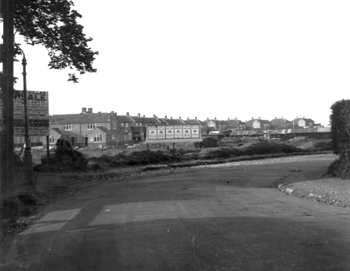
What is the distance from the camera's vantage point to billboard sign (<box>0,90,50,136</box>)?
23578mm

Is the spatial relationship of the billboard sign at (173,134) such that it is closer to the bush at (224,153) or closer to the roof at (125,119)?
the bush at (224,153)

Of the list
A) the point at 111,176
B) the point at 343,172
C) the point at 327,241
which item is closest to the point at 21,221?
the point at 327,241

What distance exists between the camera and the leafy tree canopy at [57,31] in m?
19.3

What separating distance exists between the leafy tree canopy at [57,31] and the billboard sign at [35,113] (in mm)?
2613

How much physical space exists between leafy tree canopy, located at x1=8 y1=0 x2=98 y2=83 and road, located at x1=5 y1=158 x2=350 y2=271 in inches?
404

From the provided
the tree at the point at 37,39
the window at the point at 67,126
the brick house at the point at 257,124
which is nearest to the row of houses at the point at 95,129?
the window at the point at 67,126

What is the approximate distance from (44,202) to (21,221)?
358 centimetres

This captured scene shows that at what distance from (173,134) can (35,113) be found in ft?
79.5

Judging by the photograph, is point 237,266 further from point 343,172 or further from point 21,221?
point 343,172

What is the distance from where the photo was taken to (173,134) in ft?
153

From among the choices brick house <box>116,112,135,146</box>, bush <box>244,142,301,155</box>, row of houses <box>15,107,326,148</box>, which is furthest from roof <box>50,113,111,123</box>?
bush <box>244,142,301,155</box>

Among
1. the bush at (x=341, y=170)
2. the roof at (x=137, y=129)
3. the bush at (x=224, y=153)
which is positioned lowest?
the bush at (x=224, y=153)

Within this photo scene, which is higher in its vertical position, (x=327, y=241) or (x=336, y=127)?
(x=336, y=127)

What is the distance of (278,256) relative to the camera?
6656 mm
